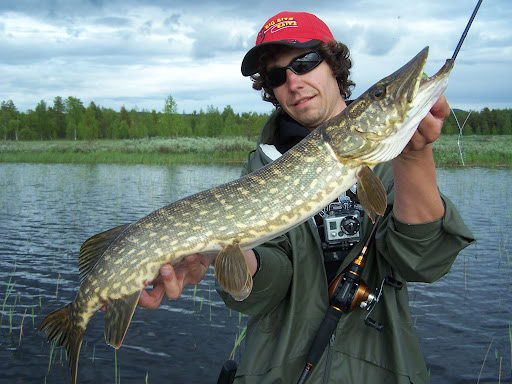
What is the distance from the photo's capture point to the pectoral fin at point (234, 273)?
1941 mm

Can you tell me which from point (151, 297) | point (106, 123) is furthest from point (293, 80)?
point (106, 123)

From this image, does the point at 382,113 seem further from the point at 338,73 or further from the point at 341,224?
the point at 338,73

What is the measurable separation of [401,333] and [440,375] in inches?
120

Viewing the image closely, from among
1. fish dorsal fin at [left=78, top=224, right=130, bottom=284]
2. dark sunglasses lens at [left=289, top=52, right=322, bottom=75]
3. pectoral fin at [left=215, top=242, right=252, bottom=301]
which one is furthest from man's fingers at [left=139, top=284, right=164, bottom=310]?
dark sunglasses lens at [left=289, top=52, right=322, bottom=75]

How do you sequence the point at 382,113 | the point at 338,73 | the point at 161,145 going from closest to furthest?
the point at 382,113 < the point at 338,73 < the point at 161,145

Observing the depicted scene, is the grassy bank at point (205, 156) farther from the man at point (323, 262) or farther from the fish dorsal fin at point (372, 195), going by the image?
the fish dorsal fin at point (372, 195)

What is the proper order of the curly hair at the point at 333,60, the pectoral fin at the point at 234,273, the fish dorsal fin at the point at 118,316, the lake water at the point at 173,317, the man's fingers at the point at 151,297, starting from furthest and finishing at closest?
the lake water at the point at 173,317
the curly hair at the point at 333,60
the man's fingers at the point at 151,297
the fish dorsal fin at the point at 118,316
the pectoral fin at the point at 234,273

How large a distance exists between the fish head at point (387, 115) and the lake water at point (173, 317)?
3360mm

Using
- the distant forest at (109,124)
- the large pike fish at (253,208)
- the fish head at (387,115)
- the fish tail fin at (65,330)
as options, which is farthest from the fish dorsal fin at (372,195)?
the distant forest at (109,124)

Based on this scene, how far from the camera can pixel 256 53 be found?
2.66 meters

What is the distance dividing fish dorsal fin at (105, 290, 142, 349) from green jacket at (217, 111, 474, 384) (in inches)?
19.9

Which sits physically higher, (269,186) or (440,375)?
(269,186)

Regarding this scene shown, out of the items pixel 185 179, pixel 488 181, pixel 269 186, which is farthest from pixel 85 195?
pixel 488 181

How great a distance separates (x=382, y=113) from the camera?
1869 mm
